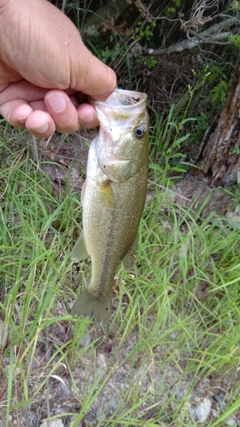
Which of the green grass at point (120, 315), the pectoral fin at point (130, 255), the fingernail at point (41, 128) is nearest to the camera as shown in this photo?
the fingernail at point (41, 128)

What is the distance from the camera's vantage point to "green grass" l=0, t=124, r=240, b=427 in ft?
7.39

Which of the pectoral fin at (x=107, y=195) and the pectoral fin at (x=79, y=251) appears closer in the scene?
the pectoral fin at (x=107, y=195)

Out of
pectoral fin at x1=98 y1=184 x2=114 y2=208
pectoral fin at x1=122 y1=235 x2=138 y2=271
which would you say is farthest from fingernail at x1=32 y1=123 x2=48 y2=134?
pectoral fin at x1=122 y1=235 x2=138 y2=271

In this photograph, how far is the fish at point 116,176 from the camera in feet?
5.45

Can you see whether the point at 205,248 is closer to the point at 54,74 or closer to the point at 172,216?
the point at 172,216

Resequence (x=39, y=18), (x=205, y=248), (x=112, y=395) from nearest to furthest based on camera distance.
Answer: (x=39, y=18)
(x=112, y=395)
(x=205, y=248)

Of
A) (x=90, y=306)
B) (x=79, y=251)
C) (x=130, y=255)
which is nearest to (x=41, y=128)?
(x=79, y=251)

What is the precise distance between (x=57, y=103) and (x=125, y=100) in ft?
0.95

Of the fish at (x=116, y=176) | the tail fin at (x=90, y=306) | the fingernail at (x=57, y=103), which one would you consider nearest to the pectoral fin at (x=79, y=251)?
the fish at (x=116, y=176)

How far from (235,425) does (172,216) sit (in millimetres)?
1435

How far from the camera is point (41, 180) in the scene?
2805mm

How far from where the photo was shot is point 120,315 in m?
2.58

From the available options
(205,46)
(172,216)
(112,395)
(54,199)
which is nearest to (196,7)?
(205,46)

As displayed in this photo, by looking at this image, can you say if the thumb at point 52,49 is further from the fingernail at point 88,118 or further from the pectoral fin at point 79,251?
the pectoral fin at point 79,251
